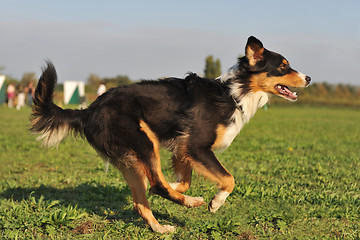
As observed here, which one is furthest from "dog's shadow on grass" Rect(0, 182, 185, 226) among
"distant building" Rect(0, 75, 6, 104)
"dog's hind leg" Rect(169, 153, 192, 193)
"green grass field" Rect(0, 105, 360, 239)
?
"distant building" Rect(0, 75, 6, 104)

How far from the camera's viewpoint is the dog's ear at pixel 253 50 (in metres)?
4.40

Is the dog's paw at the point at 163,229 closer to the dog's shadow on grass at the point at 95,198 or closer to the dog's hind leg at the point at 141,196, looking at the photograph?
the dog's hind leg at the point at 141,196

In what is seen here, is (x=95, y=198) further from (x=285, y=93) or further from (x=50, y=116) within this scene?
(x=285, y=93)

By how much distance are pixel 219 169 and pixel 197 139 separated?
0.39 meters

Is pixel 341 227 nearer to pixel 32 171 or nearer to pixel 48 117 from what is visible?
pixel 48 117

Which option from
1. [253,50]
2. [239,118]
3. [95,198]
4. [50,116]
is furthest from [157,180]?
[253,50]

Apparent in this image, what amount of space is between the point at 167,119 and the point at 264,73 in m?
1.23

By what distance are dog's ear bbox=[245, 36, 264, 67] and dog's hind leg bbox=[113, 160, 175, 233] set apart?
1716 mm

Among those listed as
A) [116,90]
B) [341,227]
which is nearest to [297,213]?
[341,227]

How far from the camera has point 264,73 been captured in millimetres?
4559

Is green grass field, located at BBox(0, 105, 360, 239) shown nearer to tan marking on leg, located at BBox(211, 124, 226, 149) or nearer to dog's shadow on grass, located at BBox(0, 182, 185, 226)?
dog's shadow on grass, located at BBox(0, 182, 185, 226)

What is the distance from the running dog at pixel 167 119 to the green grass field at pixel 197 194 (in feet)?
1.25

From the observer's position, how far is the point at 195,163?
166 inches

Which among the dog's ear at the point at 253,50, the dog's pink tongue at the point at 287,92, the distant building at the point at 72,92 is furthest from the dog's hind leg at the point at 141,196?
the distant building at the point at 72,92
